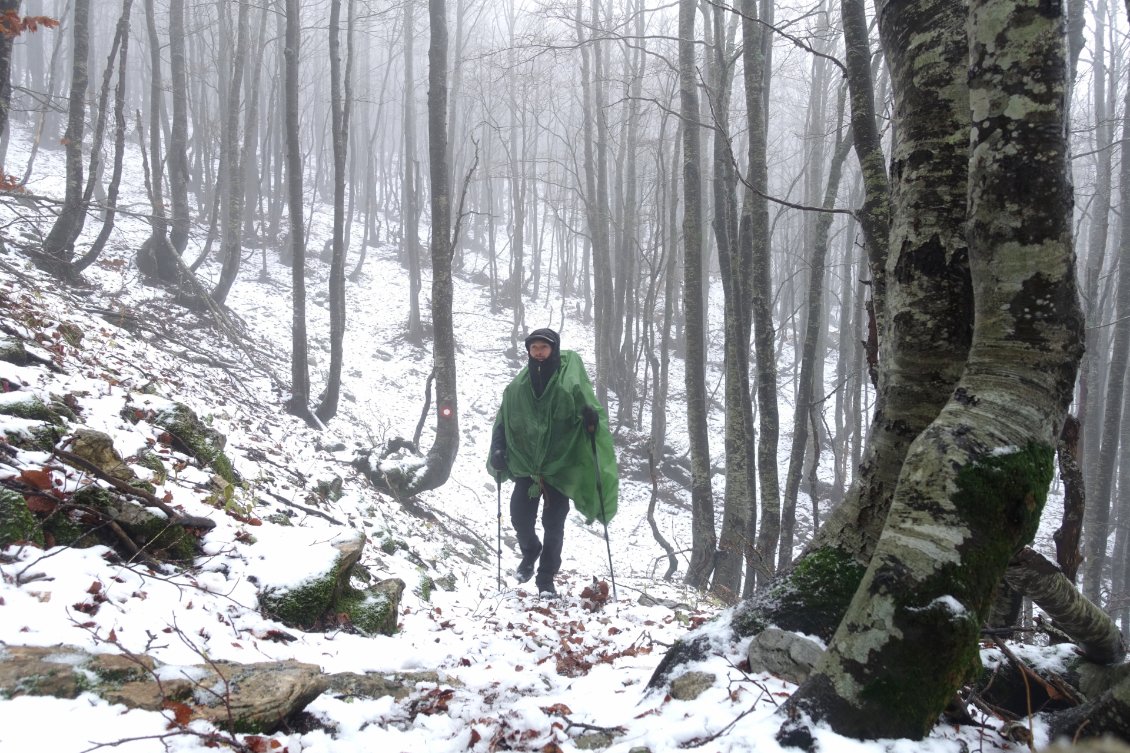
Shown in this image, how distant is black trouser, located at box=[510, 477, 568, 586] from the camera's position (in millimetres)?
5449

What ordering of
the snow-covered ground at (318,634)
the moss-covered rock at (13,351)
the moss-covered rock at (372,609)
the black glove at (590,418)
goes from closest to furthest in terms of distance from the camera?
the snow-covered ground at (318,634)
the moss-covered rock at (372,609)
the moss-covered rock at (13,351)
the black glove at (590,418)

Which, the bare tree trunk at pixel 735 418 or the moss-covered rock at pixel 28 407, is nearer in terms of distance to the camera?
the moss-covered rock at pixel 28 407

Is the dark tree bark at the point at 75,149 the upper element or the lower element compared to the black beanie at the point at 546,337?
upper

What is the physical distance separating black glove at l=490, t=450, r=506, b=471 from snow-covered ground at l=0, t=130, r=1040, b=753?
113 centimetres

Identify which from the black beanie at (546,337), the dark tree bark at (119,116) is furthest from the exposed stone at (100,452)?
the dark tree bark at (119,116)

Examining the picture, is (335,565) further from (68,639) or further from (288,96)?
(288,96)

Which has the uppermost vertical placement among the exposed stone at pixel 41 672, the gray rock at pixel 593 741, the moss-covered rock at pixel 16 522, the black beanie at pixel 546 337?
the black beanie at pixel 546 337

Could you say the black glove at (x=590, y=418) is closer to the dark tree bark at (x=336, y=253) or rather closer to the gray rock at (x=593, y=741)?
the gray rock at (x=593, y=741)

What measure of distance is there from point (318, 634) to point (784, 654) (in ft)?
8.01

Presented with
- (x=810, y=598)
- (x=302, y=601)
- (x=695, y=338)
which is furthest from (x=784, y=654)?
(x=695, y=338)

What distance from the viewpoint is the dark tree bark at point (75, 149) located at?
28.2 feet

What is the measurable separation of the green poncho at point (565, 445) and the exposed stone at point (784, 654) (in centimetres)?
288

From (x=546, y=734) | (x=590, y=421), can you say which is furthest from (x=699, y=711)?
(x=590, y=421)

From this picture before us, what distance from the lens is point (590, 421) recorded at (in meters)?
5.34
